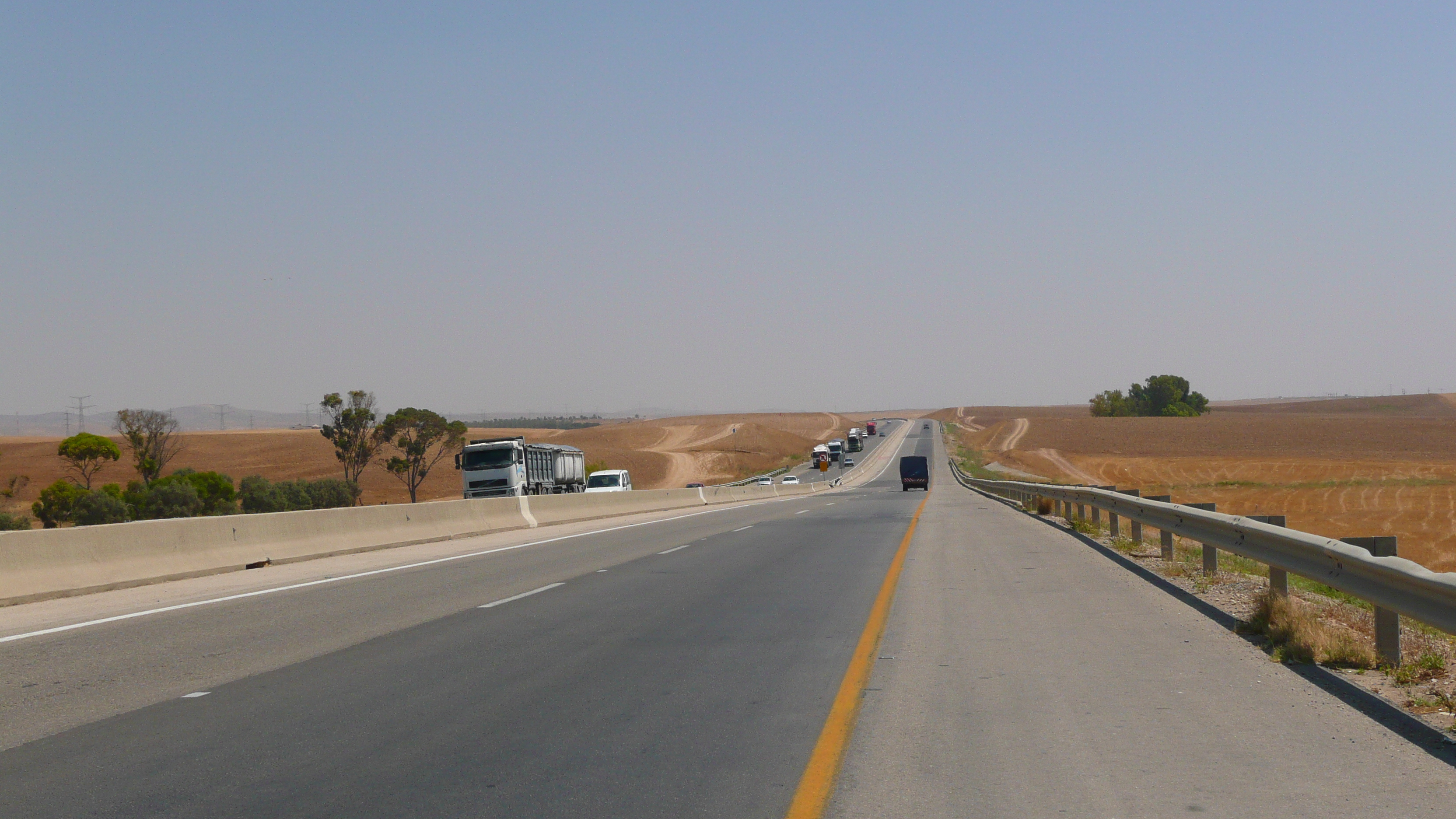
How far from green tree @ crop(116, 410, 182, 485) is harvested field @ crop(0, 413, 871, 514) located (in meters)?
8.58

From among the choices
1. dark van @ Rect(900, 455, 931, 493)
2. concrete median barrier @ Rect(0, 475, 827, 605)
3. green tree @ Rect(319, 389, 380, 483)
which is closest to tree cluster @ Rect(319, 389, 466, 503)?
green tree @ Rect(319, 389, 380, 483)

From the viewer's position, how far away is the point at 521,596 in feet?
45.7

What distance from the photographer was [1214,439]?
128m

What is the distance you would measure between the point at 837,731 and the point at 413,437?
89.9 m

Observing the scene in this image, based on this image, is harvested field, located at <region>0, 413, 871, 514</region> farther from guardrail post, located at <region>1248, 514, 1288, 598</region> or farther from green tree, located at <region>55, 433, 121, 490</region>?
guardrail post, located at <region>1248, 514, 1288, 598</region>

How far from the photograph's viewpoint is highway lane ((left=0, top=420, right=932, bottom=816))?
571 centimetres

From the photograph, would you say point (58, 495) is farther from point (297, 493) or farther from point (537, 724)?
point (537, 724)

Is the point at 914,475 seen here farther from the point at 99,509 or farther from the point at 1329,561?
the point at 1329,561

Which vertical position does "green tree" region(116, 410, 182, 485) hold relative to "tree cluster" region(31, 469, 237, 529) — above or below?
above

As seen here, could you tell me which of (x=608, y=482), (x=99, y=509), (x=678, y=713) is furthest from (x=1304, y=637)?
(x=99, y=509)

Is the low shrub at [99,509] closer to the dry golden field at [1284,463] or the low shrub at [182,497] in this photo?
the low shrub at [182,497]

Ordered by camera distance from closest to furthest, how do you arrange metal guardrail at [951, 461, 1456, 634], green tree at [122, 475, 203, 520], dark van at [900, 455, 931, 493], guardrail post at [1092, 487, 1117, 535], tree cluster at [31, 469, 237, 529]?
metal guardrail at [951, 461, 1456, 634]
guardrail post at [1092, 487, 1117, 535]
tree cluster at [31, 469, 237, 529]
green tree at [122, 475, 203, 520]
dark van at [900, 455, 931, 493]

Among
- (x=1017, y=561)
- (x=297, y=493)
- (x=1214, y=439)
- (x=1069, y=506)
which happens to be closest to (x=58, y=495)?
(x=297, y=493)

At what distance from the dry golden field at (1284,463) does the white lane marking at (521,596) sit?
1472 centimetres
